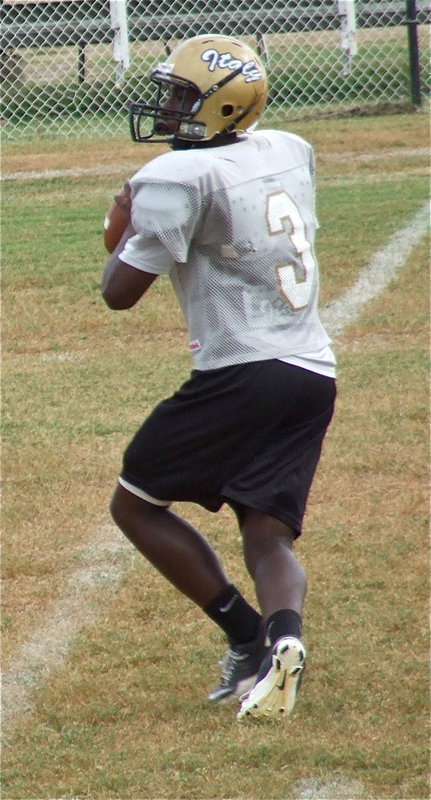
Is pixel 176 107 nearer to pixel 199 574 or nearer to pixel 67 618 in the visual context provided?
pixel 199 574

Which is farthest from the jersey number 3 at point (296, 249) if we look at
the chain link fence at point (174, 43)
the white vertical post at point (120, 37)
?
the white vertical post at point (120, 37)

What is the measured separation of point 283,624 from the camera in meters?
3.26

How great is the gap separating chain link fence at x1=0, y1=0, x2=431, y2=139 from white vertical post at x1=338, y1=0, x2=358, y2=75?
1cm

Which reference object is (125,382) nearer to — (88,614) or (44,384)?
(44,384)

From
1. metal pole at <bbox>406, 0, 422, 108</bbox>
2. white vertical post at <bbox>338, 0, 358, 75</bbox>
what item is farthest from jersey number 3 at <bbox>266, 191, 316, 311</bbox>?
metal pole at <bbox>406, 0, 422, 108</bbox>

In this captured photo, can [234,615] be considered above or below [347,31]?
above

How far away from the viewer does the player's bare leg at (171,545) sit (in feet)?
11.8

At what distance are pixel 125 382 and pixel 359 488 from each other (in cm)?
196

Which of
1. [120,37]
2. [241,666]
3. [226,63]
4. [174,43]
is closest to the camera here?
[226,63]

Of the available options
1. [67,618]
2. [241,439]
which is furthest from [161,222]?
[67,618]

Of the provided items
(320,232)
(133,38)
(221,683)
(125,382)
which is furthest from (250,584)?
(133,38)

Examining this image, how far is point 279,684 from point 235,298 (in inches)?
38.0

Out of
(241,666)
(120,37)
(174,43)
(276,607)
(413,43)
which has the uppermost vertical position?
(276,607)

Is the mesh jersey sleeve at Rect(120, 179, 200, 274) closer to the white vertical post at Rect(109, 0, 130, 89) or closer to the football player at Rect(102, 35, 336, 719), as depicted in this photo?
the football player at Rect(102, 35, 336, 719)
